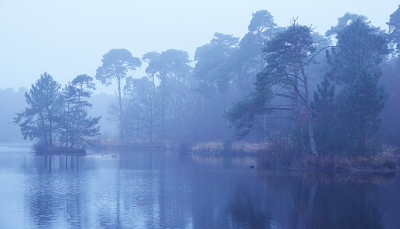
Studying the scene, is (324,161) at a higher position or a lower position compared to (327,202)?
higher

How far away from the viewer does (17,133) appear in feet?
360

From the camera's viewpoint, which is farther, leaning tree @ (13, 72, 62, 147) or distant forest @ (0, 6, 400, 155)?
leaning tree @ (13, 72, 62, 147)

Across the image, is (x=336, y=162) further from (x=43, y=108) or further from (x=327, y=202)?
(x=43, y=108)

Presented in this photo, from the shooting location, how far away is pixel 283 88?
52531 millimetres

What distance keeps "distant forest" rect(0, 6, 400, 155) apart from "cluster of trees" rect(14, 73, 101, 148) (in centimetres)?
1131

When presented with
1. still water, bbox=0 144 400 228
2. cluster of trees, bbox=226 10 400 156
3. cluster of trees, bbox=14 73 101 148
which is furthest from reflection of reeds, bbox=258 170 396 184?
cluster of trees, bbox=14 73 101 148

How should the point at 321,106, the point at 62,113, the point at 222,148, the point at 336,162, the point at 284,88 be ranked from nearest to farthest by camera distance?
the point at 336,162 < the point at 321,106 < the point at 284,88 < the point at 222,148 < the point at 62,113

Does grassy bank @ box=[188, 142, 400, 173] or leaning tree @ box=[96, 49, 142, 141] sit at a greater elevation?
leaning tree @ box=[96, 49, 142, 141]

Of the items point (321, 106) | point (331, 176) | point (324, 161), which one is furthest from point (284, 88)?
point (331, 176)

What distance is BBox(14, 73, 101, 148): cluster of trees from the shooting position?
47.4m

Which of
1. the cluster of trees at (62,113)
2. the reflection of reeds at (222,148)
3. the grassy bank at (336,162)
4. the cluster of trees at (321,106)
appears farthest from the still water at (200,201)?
the cluster of trees at (62,113)

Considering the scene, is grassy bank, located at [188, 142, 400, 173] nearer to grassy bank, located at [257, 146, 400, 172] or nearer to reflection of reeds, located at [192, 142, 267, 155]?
grassy bank, located at [257, 146, 400, 172]

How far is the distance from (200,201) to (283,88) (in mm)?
39442

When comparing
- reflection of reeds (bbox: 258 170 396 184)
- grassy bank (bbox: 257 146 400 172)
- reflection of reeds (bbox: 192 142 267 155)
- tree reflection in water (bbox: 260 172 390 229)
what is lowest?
tree reflection in water (bbox: 260 172 390 229)
